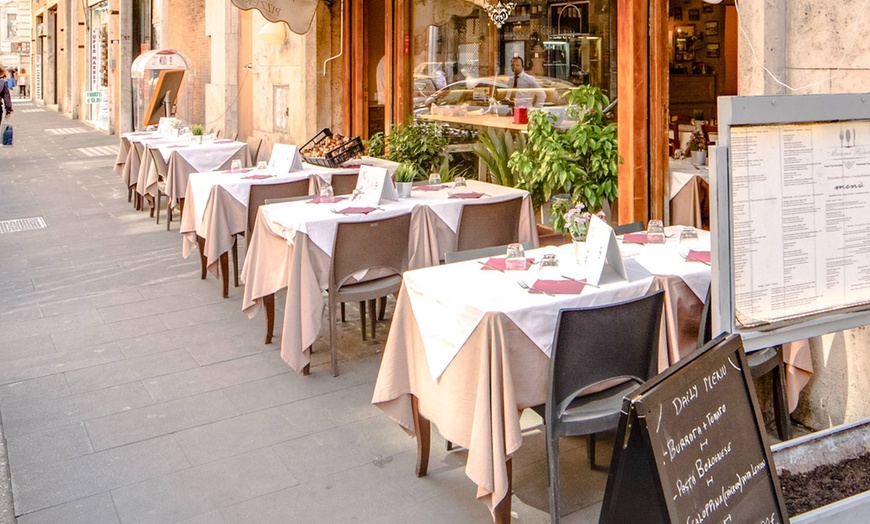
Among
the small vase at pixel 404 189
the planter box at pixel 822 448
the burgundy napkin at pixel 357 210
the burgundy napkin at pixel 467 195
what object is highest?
the small vase at pixel 404 189

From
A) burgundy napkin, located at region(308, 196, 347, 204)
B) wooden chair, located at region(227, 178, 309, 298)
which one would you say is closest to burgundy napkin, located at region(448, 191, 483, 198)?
Answer: burgundy napkin, located at region(308, 196, 347, 204)

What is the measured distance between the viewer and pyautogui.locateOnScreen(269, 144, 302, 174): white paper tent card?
7614 millimetres

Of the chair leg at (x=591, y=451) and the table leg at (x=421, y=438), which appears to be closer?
the table leg at (x=421, y=438)

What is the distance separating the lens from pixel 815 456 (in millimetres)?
2572

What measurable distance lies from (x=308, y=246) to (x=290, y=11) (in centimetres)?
552

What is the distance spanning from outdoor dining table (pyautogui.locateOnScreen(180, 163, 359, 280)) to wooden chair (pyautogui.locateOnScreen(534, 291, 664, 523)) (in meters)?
3.80

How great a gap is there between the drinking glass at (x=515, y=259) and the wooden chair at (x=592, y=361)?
725 mm

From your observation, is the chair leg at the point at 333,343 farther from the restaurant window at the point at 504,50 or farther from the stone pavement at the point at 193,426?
the restaurant window at the point at 504,50

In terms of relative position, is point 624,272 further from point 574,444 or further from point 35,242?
point 35,242

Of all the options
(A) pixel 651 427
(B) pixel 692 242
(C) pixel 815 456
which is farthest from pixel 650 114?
(A) pixel 651 427

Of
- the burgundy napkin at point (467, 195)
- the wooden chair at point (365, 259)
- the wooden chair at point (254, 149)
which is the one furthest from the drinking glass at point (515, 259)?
the wooden chair at point (254, 149)

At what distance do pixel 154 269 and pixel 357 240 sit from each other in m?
3.32

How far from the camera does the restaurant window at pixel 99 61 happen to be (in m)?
24.6

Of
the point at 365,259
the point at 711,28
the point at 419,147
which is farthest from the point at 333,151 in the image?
the point at 711,28
